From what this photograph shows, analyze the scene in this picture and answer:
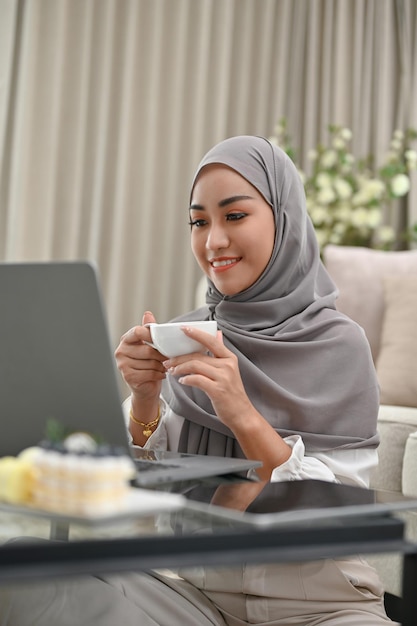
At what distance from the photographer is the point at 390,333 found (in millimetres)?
2953

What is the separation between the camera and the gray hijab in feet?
4.91

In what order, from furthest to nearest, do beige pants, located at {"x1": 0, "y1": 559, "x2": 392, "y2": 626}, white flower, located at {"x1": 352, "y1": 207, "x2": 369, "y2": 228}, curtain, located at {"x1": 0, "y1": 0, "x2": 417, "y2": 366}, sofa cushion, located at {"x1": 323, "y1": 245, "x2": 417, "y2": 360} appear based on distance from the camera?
white flower, located at {"x1": 352, "y1": 207, "x2": 369, "y2": 228} → curtain, located at {"x1": 0, "y1": 0, "x2": 417, "y2": 366} → sofa cushion, located at {"x1": 323, "y1": 245, "x2": 417, "y2": 360} → beige pants, located at {"x1": 0, "y1": 559, "x2": 392, "y2": 626}

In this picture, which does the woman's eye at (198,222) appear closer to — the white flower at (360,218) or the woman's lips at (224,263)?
the woman's lips at (224,263)

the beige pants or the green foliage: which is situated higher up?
the green foliage

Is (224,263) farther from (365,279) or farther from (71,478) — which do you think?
(365,279)

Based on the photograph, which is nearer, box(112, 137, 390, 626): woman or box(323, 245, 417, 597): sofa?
box(112, 137, 390, 626): woman

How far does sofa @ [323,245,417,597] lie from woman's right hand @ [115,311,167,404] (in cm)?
100

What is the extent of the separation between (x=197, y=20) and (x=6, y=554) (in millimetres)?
3543

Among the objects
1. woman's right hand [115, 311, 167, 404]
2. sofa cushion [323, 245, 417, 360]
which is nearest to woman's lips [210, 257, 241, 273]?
woman's right hand [115, 311, 167, 404]

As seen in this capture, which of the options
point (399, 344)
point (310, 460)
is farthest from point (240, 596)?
point (399, 344)

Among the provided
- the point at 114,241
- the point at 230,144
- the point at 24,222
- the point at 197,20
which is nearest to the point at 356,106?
the point at 197,20

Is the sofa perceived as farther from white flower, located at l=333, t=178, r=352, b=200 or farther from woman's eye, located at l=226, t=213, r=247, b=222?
woman's eye, located at l=226, t=213, r=247, b=222

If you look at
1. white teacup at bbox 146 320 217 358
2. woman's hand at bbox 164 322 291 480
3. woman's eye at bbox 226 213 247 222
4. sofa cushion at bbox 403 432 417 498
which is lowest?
sofa cushion at bbox 403 432 417 498

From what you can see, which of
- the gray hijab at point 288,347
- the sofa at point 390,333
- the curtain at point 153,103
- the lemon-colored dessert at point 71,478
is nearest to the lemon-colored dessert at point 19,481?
the lemon-colored dessert at point 71,478
